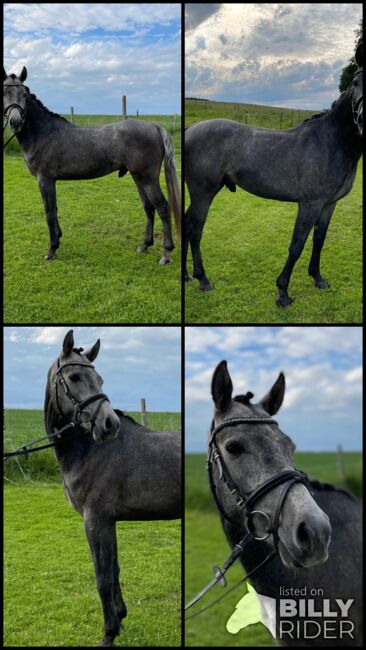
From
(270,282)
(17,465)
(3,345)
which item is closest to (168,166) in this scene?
(270,282)

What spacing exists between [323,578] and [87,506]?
5.54 feet

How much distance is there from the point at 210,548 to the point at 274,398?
4.25 metres

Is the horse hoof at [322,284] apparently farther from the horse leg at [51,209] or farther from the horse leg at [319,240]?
the horse leg at [51,209]

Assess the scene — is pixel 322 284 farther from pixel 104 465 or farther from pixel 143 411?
pixel 104 465

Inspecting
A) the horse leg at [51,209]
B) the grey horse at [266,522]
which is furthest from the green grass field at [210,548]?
the horse leg at [51,209]

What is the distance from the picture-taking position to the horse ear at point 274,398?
9.26 feet

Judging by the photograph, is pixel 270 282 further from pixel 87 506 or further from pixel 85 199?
pixel 85 199

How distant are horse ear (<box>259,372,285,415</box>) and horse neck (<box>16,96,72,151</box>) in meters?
3.57

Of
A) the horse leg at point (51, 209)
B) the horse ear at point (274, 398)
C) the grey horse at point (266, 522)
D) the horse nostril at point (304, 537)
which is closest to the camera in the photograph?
the horse nostril at point (304, 537)

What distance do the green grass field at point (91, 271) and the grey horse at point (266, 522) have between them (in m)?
2.13

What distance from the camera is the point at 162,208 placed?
5270 mm

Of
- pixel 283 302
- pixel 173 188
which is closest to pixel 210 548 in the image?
pixel 283 302

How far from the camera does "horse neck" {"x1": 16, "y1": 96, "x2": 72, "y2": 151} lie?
16.4 ft

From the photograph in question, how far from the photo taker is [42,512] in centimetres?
656
